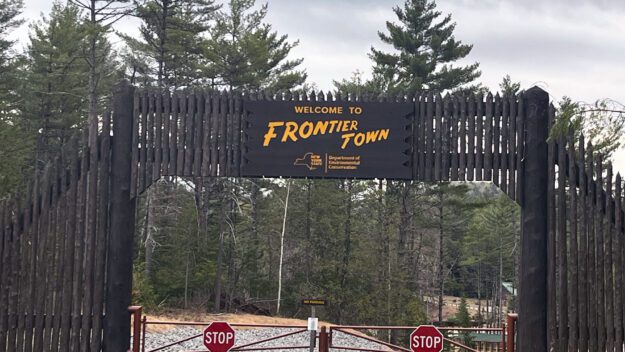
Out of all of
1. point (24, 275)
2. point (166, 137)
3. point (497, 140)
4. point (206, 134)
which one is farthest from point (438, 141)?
point (24, 275)

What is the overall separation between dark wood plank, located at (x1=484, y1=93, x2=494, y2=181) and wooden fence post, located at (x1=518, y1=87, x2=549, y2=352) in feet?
1.50

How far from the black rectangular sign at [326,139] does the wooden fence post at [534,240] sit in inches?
62.6

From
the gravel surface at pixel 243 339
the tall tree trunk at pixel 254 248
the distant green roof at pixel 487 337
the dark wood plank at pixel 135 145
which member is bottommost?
the distant green roof at pixel 487 337

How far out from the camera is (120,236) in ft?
29.3

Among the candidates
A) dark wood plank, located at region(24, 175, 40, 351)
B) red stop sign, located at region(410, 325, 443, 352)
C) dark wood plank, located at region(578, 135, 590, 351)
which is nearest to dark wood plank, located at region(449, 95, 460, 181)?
dark wood plank, located at region(578, 135, 590, 351)

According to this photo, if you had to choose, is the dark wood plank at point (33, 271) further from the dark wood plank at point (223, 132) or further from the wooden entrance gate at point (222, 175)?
the dark wood plank at point (223, 132)

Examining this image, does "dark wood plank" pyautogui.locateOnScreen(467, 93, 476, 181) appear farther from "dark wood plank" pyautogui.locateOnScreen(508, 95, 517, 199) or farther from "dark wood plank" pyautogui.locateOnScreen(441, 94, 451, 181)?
"dark wood plank" pyautogui.locateOnScreen(508, 95, 517, 199)

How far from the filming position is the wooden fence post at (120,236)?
888cm

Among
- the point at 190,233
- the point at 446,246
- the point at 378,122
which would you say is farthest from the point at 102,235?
the point at 446,246

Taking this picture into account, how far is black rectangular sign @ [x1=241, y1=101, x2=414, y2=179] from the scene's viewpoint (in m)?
8.98

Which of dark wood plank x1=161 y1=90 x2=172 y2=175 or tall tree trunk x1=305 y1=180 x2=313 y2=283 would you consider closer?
dark wood plank x1=161 y1=90 x2=172 y2=175

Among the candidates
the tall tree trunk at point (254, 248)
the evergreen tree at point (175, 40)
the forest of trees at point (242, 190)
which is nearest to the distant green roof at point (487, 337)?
the forest of trees at point (242, 190)

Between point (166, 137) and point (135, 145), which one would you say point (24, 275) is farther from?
point (166, 137)

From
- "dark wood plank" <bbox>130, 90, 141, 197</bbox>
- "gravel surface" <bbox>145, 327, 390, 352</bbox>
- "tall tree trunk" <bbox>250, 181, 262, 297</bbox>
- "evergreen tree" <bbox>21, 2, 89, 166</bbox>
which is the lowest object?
"gravel surface" <bbox>145, 327, 390, 352</bbox>
